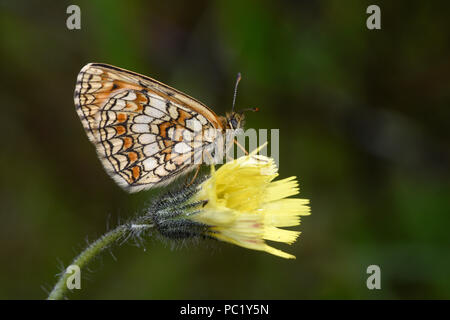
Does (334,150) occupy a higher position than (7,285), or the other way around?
(334,150)

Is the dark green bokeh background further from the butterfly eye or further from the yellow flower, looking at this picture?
the yellow flower

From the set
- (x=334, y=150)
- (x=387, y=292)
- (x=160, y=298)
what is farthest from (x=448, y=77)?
(x=160, y=298)

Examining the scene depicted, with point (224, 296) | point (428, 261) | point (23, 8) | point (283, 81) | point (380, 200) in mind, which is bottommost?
point (224, 296)

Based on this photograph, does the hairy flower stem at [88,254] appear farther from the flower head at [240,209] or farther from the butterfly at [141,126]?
the butterfly at [141,126]

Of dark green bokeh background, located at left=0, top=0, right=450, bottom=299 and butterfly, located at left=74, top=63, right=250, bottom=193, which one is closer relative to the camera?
butterfly, located at left=74, top=63, right=250, bottom=193

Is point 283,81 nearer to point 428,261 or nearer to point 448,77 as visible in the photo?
point 448,77

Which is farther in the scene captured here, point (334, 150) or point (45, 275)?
point (334, 150)

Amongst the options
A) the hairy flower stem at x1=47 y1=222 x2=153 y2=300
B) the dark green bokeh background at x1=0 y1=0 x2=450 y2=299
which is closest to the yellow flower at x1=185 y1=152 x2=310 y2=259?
the hairy flower stem at x1=47 y1=222 x2=153 y2=300
